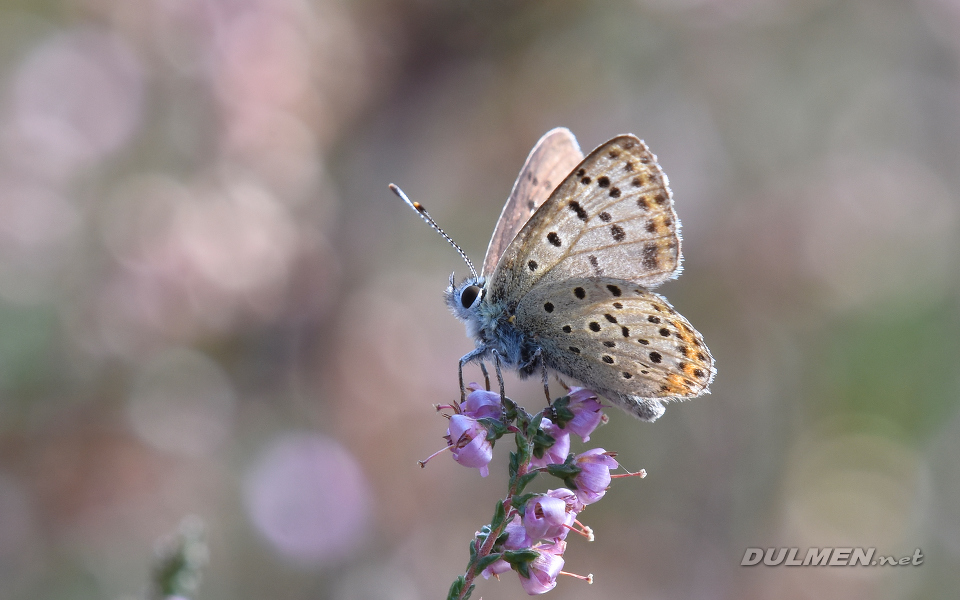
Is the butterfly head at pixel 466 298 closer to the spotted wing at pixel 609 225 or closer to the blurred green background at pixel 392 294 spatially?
the spotted wing at pixel 609 225

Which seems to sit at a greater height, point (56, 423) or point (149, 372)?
point (149, 372)

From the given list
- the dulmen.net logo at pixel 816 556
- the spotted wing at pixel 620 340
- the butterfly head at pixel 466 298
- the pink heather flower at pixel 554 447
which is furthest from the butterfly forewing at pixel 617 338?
the dulmen.net logo at pixel 816 556

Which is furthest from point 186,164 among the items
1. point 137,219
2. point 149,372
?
point 149,372

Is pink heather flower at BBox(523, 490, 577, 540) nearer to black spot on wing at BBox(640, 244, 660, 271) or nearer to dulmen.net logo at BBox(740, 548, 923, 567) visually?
black spot on wing at BBox(640, 244, 660, 271)

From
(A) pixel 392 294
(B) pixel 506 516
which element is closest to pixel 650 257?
(B) pixel 506 516

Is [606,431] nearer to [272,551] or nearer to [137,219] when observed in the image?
[272,551]

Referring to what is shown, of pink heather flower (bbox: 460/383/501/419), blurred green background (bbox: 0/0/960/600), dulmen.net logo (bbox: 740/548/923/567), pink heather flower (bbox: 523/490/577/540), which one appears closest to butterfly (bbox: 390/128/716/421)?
pink heather flower (bbox: 460/383/501/419)

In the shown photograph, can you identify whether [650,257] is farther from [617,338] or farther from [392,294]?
[392,294]
